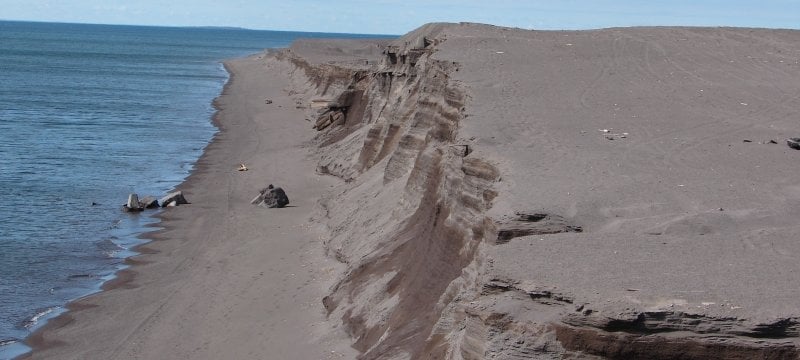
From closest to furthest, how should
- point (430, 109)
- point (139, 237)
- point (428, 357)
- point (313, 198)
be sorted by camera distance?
point (428, 357), point (430, 109), point (139, 237), point (313, 198)

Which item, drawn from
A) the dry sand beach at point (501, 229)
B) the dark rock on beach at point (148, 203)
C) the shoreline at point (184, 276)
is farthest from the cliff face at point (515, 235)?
the dark rock on beach at point (148, 203)

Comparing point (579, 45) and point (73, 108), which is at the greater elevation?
point (579, 45)

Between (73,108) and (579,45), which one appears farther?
(73,108)

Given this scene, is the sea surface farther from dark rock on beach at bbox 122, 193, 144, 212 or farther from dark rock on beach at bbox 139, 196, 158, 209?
dark rock on beach at bbox 139, 196, 158, 209

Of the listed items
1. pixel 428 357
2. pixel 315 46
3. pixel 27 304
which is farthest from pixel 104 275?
pixel 315 46

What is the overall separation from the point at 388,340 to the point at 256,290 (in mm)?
6684

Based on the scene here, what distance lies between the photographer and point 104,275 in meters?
23.3

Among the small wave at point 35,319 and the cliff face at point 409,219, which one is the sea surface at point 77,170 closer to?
the small wave at point 35,319

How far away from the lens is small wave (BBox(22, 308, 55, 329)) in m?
19.6

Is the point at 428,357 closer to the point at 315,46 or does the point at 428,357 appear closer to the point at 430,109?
the point at 430,109

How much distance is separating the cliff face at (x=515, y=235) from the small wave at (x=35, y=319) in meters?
5.59

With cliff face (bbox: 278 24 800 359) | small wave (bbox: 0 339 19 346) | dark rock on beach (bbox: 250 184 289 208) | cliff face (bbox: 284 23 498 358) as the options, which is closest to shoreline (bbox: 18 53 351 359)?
small wave (bbox: 0 339 19 346)

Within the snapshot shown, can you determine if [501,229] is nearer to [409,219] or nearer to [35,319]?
[409,219]

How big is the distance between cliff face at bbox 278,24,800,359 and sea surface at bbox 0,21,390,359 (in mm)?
5681
